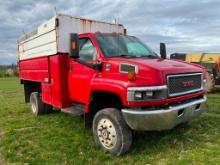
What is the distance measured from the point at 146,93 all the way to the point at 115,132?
3.16ft

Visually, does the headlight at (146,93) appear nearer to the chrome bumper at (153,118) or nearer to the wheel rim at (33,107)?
the chrome bumper at (153,118)

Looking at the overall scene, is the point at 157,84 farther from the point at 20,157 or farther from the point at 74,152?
the point at 20,157

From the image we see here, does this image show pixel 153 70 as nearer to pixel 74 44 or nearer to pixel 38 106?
pixel 74 44

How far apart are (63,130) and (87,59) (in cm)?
216

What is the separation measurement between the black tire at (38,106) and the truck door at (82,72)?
2842 mm

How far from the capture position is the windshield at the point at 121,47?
20.4 feet

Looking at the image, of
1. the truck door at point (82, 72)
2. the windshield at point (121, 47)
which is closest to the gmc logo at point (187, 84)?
the windshield at point (121, 47)

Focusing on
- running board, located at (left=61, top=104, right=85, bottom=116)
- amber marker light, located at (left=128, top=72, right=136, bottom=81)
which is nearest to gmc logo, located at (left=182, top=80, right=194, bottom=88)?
amber marker light, located at (left=128, top=72, right=136, bottom=81)

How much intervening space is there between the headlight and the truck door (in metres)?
1.27

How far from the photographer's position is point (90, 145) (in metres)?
6.30

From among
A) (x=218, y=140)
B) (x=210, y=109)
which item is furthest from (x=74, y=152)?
(x=210, y=109)

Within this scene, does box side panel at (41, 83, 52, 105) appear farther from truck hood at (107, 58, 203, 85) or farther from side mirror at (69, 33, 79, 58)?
truck hood at (107, 58, 203, 85)

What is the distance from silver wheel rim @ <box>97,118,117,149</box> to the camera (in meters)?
5.57

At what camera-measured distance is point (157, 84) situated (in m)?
5.08
